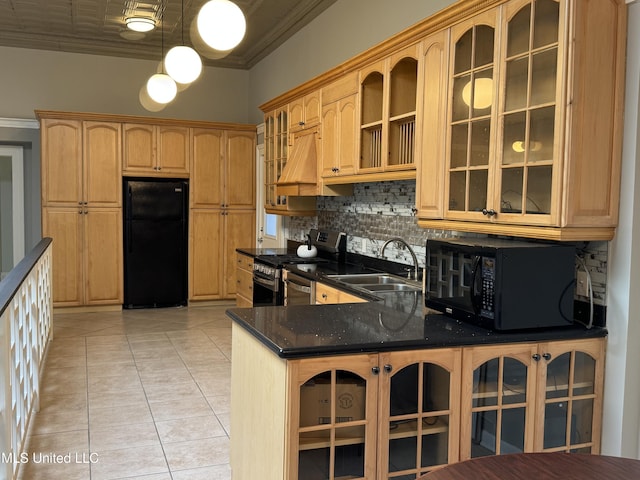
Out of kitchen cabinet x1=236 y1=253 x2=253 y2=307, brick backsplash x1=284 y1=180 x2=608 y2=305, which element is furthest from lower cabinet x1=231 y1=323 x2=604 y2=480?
kitchen cabinet x1=236 y1=253 x2=253 y2=307

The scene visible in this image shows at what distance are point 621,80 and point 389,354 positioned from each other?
1443 millimetres

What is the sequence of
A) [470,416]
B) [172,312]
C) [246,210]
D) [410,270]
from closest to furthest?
[470,416]
[410,270]
[172,312]
[246,210]

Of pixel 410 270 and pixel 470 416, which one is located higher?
pixel 410 270

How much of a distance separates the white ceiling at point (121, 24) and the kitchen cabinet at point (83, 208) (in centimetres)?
103

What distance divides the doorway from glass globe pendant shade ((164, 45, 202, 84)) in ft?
14.5

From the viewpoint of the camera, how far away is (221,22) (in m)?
2.87

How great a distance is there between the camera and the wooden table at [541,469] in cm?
136

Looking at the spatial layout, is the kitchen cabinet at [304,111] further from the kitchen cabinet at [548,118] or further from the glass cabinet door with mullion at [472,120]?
the kitchen cabinet at [548,118]

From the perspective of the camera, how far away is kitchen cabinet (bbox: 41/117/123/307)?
262 inches

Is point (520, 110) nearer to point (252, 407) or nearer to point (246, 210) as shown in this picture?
point (252, 407)

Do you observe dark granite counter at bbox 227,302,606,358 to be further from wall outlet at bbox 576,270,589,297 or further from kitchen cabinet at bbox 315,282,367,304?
kitchen cabinet at bbox 315,282,367,304

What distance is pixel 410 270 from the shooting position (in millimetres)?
4121

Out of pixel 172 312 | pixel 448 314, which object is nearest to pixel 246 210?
pixel 172 312

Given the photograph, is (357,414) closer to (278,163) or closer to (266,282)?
(266,282)
